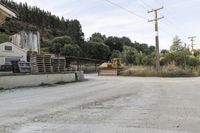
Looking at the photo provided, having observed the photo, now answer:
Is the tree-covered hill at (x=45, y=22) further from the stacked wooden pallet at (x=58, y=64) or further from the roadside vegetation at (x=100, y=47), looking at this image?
the stacked wooden pallet at (x=58, y=64)

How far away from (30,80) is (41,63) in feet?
9.54

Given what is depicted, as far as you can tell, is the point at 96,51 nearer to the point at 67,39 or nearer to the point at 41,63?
the point at 67,39

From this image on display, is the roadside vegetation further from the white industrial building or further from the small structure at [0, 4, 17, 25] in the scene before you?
the small structure at [0, 4, 17, 25]

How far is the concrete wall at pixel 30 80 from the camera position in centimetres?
1920

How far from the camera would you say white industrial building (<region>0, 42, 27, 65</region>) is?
25750mm

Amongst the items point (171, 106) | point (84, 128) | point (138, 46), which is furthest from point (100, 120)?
point (138, 46)

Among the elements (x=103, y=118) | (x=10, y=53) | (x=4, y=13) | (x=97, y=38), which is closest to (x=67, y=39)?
(x=97, y=38)

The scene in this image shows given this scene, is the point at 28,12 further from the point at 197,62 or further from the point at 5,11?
the point at 5,11

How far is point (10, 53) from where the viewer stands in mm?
26516

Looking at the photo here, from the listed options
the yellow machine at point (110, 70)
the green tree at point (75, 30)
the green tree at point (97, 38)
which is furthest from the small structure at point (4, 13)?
the green tree at point (75, 30)

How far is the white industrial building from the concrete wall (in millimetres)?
4196

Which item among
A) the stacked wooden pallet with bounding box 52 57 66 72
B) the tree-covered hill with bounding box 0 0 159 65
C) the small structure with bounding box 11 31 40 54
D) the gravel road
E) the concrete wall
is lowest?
the gravel road

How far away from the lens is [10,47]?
26594 mm

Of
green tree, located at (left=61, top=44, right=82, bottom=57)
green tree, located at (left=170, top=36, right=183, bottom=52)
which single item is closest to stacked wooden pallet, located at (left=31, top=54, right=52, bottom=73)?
green tree, located at (left=61, top=44, right=82, bottom=57)
